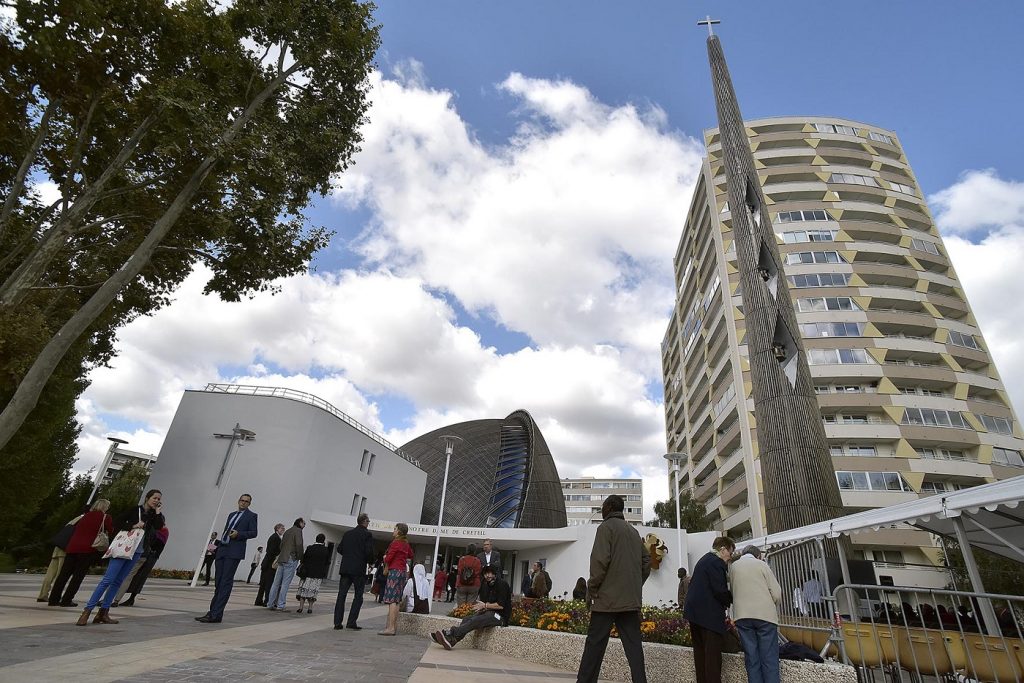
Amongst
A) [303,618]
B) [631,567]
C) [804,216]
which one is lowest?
[303,618]

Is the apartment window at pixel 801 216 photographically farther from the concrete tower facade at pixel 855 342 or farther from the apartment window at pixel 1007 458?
the apartment window at pixel 1007 458

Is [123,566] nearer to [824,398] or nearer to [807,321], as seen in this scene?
[824,398]

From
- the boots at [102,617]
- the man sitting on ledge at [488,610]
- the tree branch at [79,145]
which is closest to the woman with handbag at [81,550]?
the boots at [102,617]

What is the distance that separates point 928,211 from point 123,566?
5768cm

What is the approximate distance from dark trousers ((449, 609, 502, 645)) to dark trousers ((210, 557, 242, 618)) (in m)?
3.02

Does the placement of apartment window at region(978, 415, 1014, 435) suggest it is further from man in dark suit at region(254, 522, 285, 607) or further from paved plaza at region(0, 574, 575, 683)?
man in dark suit at region(254, 522, 285, 607)

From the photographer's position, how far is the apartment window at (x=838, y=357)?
3444cm

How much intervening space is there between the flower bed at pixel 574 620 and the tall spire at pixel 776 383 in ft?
20.2

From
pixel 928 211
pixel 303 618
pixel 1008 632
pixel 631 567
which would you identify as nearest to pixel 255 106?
pixel 303 618

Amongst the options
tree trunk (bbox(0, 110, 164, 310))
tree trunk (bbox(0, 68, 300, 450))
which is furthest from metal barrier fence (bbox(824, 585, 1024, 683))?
tree trunk (bbox(0, 110, 164, 310))

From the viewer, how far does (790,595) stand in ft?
38.7

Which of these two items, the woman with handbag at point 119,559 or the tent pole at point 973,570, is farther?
the woman with handbag at point 119,559

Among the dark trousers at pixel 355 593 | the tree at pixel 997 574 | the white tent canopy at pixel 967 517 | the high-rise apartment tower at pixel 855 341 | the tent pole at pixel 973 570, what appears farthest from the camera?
the high-rise apartment tower at pixel 855 341

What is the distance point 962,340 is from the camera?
1449 inches
